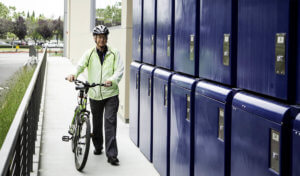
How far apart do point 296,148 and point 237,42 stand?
109 centimetres

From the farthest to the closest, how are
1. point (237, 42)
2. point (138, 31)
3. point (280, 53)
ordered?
1. point (138, 31)
2. point (237, 42)
3. point (280, 53)

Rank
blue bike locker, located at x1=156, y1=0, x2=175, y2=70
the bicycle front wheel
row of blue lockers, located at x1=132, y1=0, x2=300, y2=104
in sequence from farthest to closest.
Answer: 1. the bicycle front wheel
2. blue bike locker, located at x1=156, y1=0, x2=175, y2=70
3. row of blue lockers, located at x1=132, y1=0, x2=300, y2=104

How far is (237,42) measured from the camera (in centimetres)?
358

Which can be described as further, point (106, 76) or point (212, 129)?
point (106, 76)

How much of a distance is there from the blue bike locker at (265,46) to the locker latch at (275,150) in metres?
0.22

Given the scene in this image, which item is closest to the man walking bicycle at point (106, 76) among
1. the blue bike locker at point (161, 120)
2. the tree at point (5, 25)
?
the blue bike locker at point (161, 120)

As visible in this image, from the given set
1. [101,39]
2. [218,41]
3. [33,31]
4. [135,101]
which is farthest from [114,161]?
[33,31]

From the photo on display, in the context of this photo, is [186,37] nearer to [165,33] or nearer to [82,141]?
[165,33]

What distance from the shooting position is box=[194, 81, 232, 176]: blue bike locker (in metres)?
3.71

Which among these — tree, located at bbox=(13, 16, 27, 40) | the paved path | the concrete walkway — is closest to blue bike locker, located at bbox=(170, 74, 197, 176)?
the concrete walkway

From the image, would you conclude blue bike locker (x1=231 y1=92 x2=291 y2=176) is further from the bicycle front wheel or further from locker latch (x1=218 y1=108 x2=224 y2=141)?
the bicycle front wheel

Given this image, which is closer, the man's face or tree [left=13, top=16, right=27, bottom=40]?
the man's face

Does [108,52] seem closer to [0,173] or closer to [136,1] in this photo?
[136,1]

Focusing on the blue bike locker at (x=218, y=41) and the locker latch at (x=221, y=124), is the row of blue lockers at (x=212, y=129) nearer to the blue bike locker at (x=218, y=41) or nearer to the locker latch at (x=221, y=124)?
the locker latch at (x=221, y=124)
